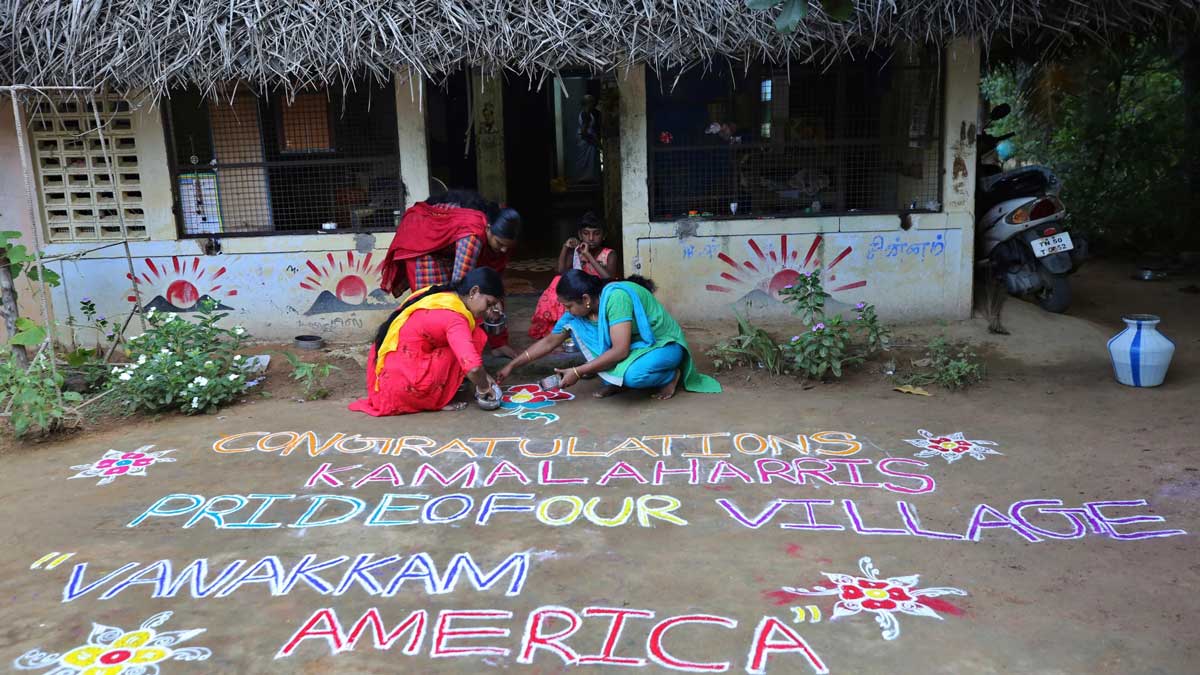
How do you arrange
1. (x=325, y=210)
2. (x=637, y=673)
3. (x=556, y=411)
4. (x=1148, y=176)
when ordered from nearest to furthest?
(x=637, y=673), (x=556, y=411), (x=325, y=210), (x=1148, y=176)

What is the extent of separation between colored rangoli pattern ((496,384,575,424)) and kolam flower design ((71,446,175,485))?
1730mm

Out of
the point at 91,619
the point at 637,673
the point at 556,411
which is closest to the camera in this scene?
the point at 637,673

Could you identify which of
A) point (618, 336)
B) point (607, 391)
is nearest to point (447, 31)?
point (618, 336)

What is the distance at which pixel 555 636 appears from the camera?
2826 mm

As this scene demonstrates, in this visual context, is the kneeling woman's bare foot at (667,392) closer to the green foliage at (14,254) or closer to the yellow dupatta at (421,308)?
the yellow dupatta at (421,308)

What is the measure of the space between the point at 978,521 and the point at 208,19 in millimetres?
5127

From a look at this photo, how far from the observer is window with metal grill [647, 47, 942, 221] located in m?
6.47

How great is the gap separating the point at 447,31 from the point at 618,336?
7.35 feet

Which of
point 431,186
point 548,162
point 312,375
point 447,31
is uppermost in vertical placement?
point 447,31

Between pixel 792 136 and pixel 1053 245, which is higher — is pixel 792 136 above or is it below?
above

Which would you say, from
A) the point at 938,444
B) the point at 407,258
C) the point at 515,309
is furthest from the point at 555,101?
the point at 938,444

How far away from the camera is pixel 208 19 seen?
572 centimetres

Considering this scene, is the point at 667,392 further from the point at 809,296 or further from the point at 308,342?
the point at 308,342

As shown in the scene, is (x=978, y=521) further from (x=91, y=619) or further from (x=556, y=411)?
(x=91, y=619)
